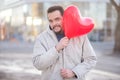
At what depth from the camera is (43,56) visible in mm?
3453

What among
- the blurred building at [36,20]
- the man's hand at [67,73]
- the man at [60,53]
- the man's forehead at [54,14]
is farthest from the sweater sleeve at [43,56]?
the blurred building at [36,20]

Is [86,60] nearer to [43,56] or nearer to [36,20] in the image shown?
[43,56]

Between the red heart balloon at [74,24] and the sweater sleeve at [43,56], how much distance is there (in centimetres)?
20

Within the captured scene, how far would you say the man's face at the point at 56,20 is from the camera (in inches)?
138

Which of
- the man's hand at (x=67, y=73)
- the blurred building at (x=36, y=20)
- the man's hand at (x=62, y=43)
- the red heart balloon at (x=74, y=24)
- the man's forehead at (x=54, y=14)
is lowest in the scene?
the blurred building at (x=36, y=20)

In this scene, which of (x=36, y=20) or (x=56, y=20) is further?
(x=36, y=20)

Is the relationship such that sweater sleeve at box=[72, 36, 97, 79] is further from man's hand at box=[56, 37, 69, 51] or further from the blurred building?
the blurred building

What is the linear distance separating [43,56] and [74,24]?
37 centimetres

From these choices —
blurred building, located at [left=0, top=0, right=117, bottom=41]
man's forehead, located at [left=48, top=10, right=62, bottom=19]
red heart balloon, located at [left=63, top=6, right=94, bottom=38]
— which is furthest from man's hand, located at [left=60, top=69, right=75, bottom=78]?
blurred building, located at [left=0, top=0, right=117, bottom=41]

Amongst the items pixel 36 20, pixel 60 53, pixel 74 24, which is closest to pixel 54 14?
pixel 74 24

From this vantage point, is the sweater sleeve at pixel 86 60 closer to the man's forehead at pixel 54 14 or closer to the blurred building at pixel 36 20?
the man's forehead at pixel 54 14

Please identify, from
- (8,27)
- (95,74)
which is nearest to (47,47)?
(95,74)

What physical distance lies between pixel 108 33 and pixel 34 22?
18.9 ft

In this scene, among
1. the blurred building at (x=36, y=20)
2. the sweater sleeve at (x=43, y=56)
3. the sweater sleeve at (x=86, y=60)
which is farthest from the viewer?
the blurred building at (x=36, y=20)
